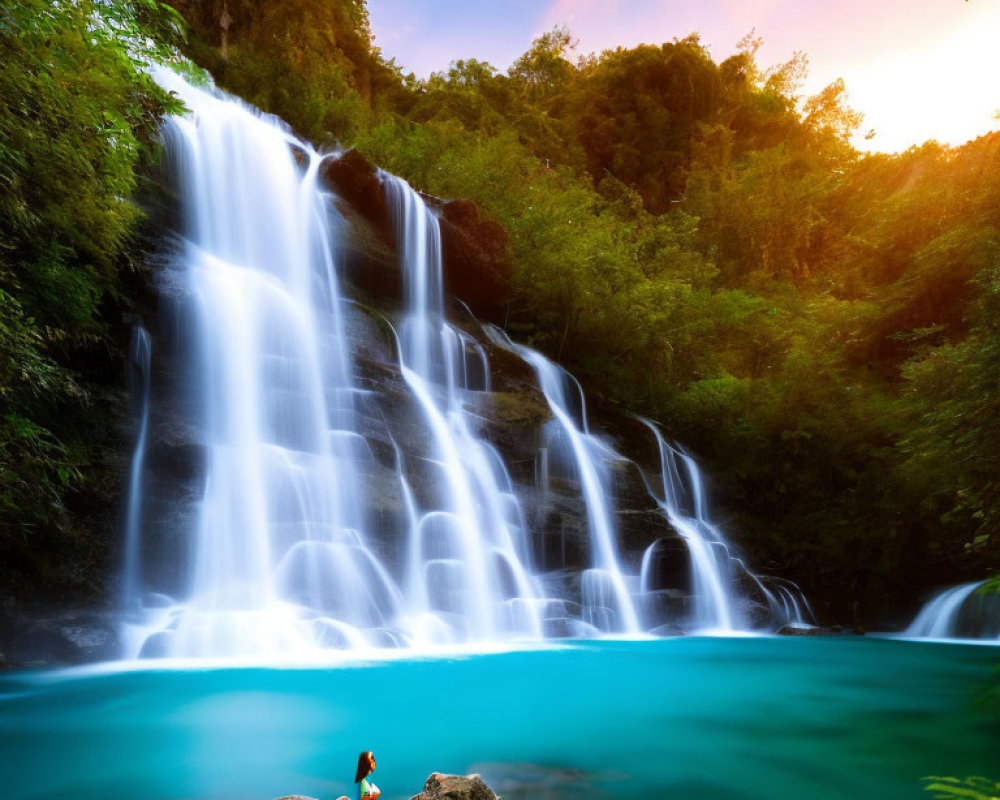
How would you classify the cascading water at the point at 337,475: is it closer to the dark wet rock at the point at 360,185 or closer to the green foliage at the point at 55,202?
the dark wet rock at the point at 360,185

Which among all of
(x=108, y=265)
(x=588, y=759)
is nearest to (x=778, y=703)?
(x=588, y=759)

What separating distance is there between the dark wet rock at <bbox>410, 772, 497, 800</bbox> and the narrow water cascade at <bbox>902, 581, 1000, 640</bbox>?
13186mm

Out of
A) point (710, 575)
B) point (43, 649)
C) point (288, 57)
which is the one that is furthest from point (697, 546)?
point (288, 57)

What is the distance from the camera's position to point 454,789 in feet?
9.48

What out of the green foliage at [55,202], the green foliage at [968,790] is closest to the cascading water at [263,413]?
the green foliage at [55,202]

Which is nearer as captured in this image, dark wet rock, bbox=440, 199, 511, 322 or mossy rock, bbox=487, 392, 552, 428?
mossy rock, bbox=487, 392, 552, 428

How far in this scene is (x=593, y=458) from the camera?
1465 cm

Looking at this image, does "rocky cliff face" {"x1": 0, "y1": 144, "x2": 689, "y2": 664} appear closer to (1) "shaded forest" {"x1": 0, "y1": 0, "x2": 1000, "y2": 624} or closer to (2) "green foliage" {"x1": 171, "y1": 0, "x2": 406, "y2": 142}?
(1) "shaded forest" {"x1": 0, "y1": 0, "x2": 1000, "y2": 624}

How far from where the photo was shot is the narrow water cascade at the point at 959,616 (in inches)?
507

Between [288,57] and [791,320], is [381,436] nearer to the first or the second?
[288,57]

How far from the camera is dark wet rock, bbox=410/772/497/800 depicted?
2.87 meters

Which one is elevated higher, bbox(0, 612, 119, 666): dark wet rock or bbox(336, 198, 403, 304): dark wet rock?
bbox(336, 198, 403, 304): dark wet rock

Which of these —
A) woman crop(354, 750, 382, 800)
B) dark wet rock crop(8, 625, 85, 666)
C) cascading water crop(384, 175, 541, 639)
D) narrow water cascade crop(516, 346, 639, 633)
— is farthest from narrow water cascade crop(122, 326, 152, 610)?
narrow water cascade crop(516, 346, 639, 633)

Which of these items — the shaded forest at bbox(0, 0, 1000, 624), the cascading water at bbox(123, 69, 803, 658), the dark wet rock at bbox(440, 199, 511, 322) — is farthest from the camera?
the dark wet rock at bbox(440, 199, 511, 322)
